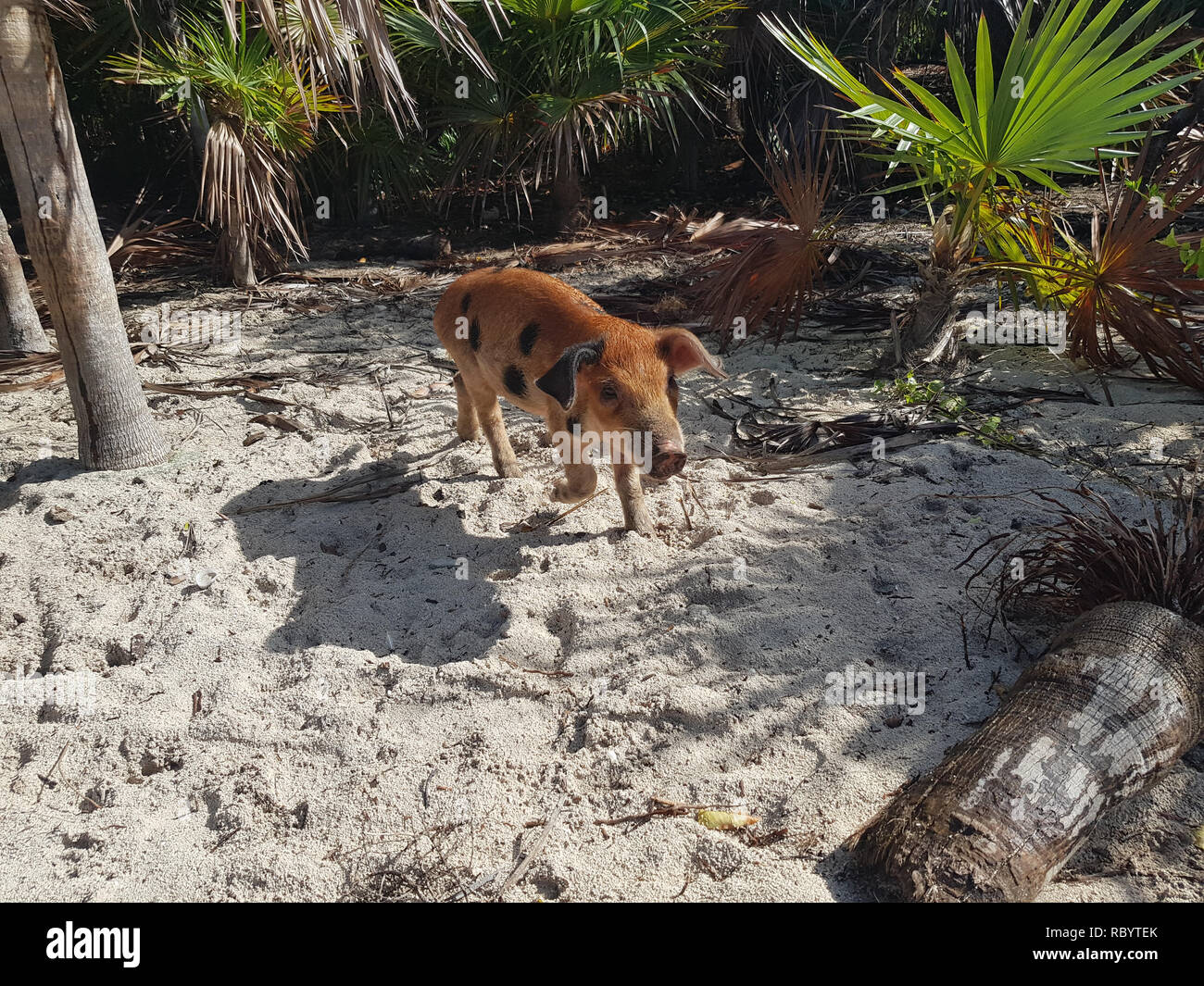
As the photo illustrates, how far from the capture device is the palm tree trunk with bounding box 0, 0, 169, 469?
4.75 m

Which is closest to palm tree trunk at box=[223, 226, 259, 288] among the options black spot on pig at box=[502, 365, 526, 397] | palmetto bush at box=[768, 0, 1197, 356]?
black spot on pig at box=[502, 365, 526, 397]

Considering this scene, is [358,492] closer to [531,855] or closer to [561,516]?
[561,516]

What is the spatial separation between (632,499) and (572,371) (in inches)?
31.8

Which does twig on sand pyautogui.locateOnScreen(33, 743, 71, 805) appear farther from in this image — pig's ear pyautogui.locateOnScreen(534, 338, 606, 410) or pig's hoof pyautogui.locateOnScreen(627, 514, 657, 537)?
pig's hoof pyautogui.locateOnScreen(627, 514, 657, 537)

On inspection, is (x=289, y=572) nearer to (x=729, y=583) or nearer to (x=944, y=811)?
(x=729, y=583)

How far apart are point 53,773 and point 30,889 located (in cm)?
62

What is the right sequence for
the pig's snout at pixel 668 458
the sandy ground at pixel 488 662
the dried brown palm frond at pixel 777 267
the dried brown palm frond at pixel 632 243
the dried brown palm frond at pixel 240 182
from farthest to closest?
the dried brown palm frond at pixel 632 243 → the dried brown palm frond at pixel 240 182 → the dried brown palm frond at pixel 777 267 → the pig's snout at pixel 668 458 → the sandy ground at pixel 488 662

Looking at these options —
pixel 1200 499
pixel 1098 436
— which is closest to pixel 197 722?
pixel 1200 499

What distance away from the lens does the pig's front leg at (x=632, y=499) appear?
15.4 ft

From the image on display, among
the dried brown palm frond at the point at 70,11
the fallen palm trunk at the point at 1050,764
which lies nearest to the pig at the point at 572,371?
the fallen palm trunk at the point at 1050,764

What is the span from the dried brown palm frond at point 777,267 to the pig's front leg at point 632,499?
8.88ft

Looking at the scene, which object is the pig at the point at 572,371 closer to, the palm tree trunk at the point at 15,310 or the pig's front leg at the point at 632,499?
the pig's front leg at the point at 632,499

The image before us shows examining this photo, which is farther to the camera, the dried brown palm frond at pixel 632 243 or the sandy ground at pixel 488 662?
the dried brown palm frond at pixel 632 243
